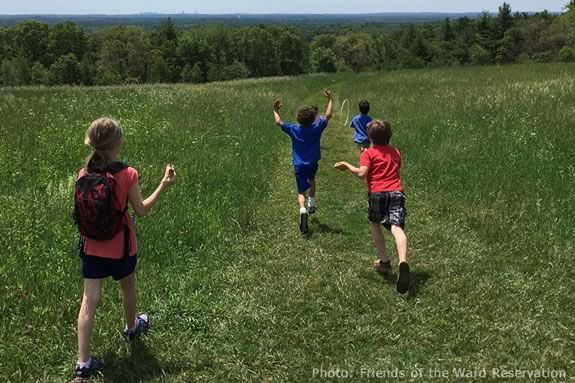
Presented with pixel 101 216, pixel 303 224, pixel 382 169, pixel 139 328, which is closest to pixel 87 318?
pixel 139 328

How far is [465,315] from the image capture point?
15.9ft

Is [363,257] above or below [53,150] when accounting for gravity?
below

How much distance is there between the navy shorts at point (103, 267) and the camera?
3906mm

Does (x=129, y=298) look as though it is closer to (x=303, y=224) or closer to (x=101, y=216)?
(x=101, y=216)

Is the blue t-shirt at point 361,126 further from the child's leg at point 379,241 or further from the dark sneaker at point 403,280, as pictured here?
the dark sneaker at point 403,280

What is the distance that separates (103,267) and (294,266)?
2.64 metres

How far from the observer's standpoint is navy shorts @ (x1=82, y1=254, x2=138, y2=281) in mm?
3906

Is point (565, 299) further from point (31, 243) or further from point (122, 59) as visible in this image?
point (122, 59)

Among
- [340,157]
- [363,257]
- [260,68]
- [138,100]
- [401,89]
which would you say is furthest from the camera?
[260,68]

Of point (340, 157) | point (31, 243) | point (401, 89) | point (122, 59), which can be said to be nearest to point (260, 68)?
point (122, 59)

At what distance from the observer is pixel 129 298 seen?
14.0ft

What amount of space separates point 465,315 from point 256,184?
521 cm

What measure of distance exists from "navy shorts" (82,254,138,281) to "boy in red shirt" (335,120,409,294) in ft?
8.32

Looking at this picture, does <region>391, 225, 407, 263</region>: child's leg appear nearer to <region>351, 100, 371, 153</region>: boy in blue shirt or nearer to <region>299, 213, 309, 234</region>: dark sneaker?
<region>299, 213, 309, 234</region>: dark sneaker
